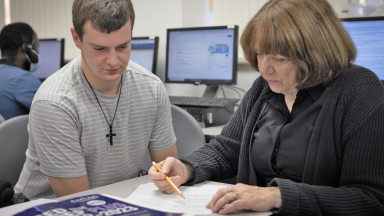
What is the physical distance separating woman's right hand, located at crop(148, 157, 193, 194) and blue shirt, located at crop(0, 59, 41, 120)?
1520mm

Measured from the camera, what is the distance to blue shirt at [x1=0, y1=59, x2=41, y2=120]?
7.26 feet

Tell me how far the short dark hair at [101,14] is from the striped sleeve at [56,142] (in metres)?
0.26

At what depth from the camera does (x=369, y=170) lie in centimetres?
87

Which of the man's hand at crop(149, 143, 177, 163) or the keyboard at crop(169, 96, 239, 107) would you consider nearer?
the man's hand at crop(149, 143, 177, 163)

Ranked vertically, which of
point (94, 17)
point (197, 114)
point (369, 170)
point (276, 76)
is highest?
point (94, 17)

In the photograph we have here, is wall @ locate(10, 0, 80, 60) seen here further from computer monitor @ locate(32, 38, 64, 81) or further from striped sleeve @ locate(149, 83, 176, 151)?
striped sleeve @ locate(149, 83, 176, 151)

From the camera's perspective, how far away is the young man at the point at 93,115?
112 cm

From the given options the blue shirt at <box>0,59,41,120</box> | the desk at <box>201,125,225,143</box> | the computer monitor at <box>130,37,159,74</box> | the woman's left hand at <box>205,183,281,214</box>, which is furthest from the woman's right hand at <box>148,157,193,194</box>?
the computer monitor at <box>130,37,159,74</box>

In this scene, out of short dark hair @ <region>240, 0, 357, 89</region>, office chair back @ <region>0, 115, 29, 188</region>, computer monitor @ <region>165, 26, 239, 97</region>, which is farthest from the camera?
computer monitor @ <region>165, 26, 239, 97</region>

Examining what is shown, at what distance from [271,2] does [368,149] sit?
479 millimetres

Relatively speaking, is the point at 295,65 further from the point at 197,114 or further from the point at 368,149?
the point at 197,114

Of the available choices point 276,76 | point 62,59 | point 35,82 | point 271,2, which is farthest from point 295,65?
point 62,59

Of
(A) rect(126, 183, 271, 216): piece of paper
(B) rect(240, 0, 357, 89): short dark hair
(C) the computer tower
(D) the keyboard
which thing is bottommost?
(C) the computer tower

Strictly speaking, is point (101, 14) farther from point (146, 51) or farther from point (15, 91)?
point (146, 51)
